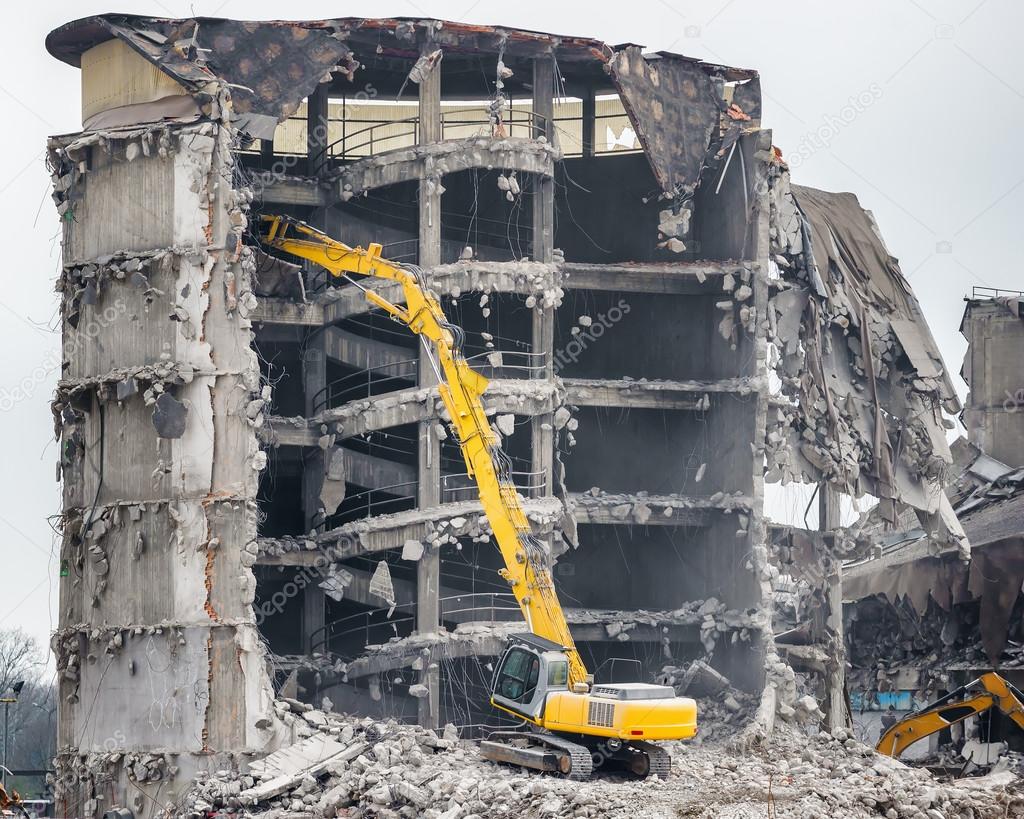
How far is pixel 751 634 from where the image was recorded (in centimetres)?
3516

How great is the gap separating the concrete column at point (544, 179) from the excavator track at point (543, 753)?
40.0 ft

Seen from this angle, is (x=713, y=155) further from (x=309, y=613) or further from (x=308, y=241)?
(x=309, y=613)

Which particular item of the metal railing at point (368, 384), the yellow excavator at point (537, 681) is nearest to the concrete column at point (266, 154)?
the metal railing at point (368, 384)

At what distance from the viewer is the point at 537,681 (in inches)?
1005

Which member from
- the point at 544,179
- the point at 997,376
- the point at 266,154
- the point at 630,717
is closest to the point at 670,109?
the point at 544,179

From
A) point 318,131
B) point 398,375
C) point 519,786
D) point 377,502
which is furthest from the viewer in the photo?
point 318,131

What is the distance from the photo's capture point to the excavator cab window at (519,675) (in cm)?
2564

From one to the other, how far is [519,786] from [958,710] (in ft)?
35.6

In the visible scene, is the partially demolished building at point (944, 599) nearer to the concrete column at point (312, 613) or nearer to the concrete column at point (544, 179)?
the concrete column at point (544, 179)

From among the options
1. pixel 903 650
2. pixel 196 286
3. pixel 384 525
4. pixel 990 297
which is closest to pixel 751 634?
pixel 384 525

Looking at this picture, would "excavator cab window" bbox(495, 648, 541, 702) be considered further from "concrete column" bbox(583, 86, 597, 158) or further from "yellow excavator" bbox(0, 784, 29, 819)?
"concrete column" bbox(583, 86, 597, 158)

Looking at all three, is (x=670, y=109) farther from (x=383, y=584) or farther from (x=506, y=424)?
(x=383, y=584)

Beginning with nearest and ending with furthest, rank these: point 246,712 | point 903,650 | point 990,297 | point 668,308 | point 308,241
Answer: point 246,712 → point 308,241 → point 668,308 → point 903,650 → point 990,297

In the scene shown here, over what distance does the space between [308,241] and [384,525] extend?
5503 mm
